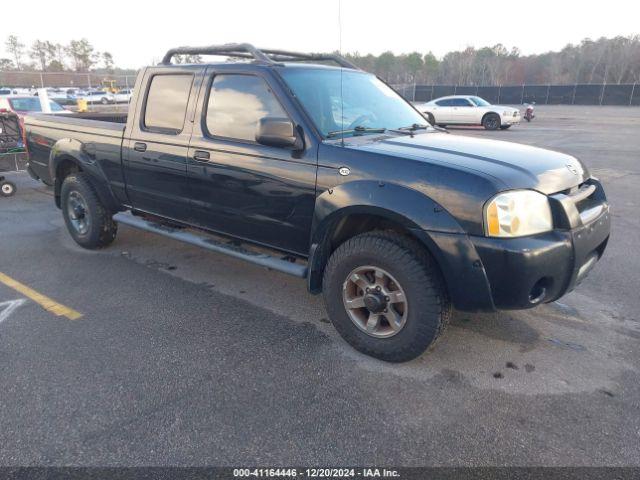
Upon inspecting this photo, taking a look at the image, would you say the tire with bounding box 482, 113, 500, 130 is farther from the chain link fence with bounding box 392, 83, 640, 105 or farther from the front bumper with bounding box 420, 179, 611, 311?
the chain link fence with bounding box 392, 83, 640, 105

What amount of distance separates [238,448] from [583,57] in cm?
9627

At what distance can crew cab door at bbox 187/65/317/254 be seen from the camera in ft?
11.0

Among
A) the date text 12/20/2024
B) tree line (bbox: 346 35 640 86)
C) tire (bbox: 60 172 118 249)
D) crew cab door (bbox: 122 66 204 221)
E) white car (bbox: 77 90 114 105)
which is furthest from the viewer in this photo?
tree line (bbox: 346 35 640 86)

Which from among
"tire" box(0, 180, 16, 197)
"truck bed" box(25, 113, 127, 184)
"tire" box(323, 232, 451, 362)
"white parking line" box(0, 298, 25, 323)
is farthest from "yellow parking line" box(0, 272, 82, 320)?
"tire" box(0, 180, 16, 197)

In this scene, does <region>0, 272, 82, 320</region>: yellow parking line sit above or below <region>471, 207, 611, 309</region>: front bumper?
below

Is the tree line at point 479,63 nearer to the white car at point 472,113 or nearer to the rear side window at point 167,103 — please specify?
the white car at point 472,113

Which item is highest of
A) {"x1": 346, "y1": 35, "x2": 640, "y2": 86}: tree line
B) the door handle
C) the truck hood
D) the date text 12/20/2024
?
{"x1": 346, "y1": 35, "x2": 640, "y2": 86}: tree line

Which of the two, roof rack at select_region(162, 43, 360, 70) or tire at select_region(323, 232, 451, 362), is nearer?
tire at select_region(323, 232, 451, 362)

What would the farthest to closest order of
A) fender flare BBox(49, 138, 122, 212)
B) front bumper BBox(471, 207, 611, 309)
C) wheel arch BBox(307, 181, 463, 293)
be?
1. fender flare BBox(49, 138, 122, 212)
2. wheel arch BBox(307, 181, 463, 293)
3. front bumper BBox(471, 207, 611, 309)

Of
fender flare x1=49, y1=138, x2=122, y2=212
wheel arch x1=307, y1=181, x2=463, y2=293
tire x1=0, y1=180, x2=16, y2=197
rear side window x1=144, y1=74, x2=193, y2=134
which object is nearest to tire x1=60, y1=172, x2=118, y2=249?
fender flare x1=49, y1=138, x2=122, y2=212

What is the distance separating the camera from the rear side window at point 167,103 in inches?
162

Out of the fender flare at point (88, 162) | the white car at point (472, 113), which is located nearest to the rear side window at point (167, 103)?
the fender flare at point (88, 162)

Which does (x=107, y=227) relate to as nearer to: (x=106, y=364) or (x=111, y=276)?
(x=111, y=276)

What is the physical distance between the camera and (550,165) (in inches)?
121
